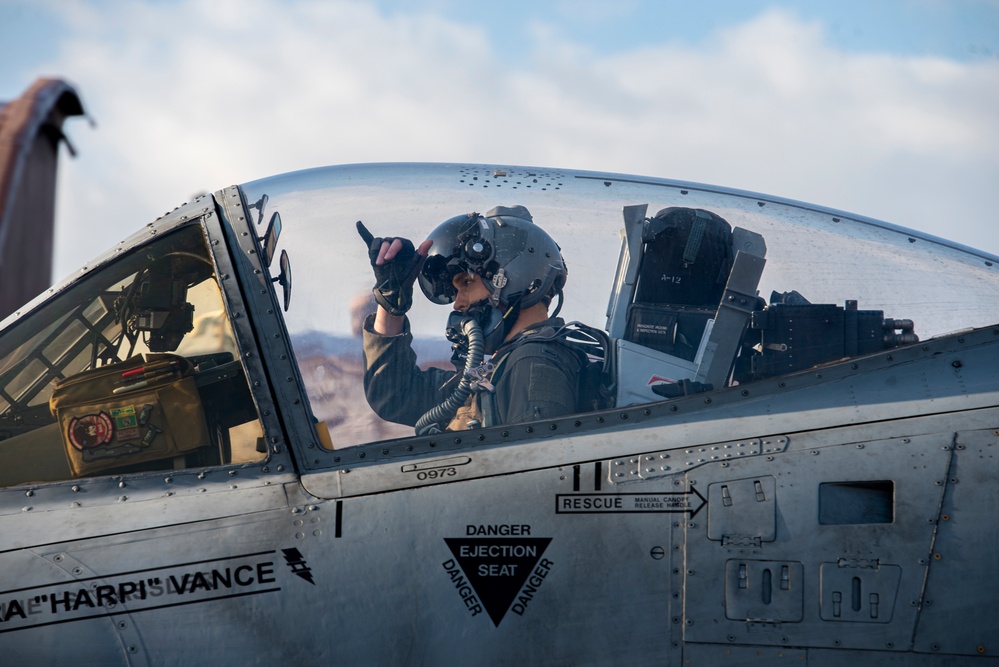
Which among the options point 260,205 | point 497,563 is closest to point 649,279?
point 497,563

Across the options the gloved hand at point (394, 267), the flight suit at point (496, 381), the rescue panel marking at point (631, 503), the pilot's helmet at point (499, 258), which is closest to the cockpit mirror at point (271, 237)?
the gloved hand at point (394, 267)

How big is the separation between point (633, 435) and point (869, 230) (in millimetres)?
1583

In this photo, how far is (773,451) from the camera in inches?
143

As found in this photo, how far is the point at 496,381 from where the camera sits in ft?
13.2

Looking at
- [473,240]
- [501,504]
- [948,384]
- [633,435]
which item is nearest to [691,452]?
[633,435]

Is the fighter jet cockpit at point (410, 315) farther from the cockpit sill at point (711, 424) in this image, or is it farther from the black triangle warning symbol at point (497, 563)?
the black triangle warning symbol at point (497, 563)

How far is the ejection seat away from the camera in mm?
3965

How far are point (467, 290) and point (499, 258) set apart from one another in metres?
0.21

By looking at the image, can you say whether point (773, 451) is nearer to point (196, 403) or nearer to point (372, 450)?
point (372, 450)

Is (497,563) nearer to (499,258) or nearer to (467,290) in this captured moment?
(467,290)

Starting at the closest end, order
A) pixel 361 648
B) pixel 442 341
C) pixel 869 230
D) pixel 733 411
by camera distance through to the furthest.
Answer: pixel 361 648 < pixel 733 411 < pixel 442 341 < pixel 869 230

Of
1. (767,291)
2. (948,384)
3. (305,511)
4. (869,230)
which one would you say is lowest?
(305,511)

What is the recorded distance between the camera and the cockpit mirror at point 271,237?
4180 mm

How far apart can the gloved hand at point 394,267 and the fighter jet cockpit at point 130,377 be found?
66cm
